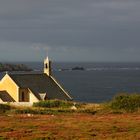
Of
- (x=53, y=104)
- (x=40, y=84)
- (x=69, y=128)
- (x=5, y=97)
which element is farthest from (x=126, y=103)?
(x=69, y=128)

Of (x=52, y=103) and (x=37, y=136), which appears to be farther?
(x=52, y=103)

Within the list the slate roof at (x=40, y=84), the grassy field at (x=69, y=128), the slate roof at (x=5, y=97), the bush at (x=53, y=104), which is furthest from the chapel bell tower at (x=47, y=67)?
the grassy field at (x=69, y=128)

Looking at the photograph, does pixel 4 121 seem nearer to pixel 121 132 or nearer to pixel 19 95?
pixel 121 132

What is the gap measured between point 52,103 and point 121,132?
121ft

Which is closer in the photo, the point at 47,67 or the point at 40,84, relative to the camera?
the point at 40,84

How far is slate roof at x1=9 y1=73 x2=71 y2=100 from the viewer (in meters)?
92.2

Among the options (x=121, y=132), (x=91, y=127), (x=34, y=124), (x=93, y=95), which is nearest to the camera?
(x=121, y=132)

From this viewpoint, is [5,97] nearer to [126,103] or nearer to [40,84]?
[40,84]

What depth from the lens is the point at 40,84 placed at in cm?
9444

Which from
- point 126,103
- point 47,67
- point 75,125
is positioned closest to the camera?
point 75,125

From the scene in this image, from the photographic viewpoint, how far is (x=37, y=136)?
145 ft

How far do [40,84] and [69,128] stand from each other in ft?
144

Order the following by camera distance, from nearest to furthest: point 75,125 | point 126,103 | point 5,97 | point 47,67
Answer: point 75,125
point 126,103
point 5,97
point 47,67

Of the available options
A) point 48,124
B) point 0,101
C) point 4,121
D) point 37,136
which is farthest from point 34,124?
point 0,101
